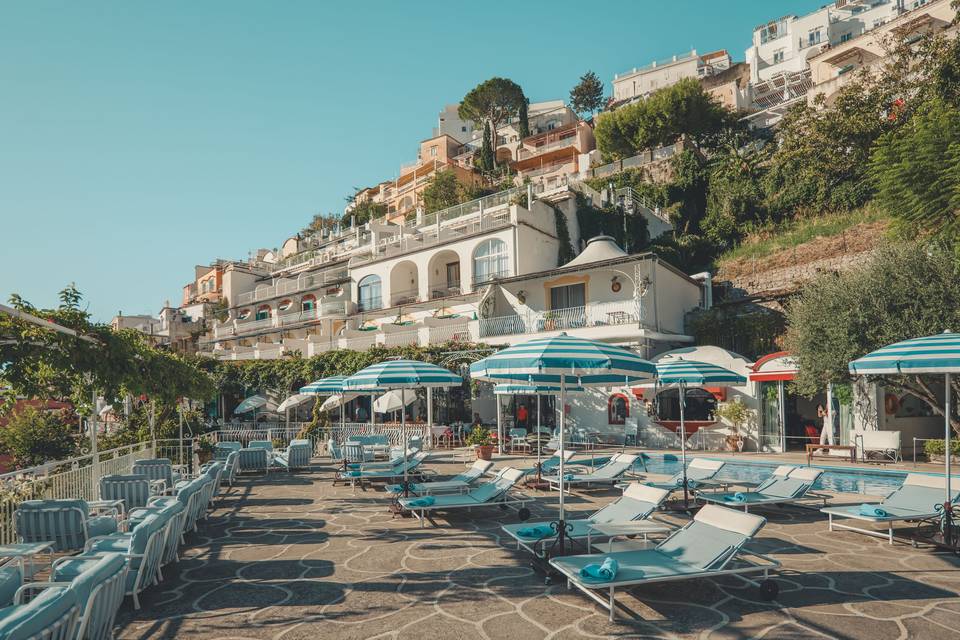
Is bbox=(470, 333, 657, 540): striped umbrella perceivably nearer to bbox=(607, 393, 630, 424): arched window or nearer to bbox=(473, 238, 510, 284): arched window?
bbox=(607, 393, 630, 424): arched window

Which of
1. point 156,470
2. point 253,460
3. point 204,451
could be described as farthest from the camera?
point 204,451

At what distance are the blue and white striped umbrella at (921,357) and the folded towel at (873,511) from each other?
1.94 m

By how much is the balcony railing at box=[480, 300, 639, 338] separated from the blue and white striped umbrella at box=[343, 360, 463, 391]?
13.1 metres

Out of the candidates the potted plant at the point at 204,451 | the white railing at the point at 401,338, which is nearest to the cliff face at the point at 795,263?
the white railing at the point at 401,338

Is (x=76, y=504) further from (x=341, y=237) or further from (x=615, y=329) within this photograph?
(x=341, y=237)

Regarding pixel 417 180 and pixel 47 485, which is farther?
pixel 417 180

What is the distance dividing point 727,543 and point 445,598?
9.73ft

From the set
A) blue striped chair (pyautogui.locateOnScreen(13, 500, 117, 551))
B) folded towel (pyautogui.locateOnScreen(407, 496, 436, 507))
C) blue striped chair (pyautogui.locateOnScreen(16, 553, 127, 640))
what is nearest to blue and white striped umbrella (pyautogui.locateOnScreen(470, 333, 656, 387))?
folded towel (pyautogui.locateOnScreen(407, 496, 436, 507))

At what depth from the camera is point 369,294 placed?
37188 millimetres

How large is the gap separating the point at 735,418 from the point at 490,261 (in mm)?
16003

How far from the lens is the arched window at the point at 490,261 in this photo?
3083 cm

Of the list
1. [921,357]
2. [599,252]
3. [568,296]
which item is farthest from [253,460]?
[599,252]

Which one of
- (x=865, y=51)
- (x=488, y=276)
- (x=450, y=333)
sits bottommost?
(x=450, y=333)

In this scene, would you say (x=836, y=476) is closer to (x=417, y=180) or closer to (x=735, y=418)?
(x=735, y=418)
